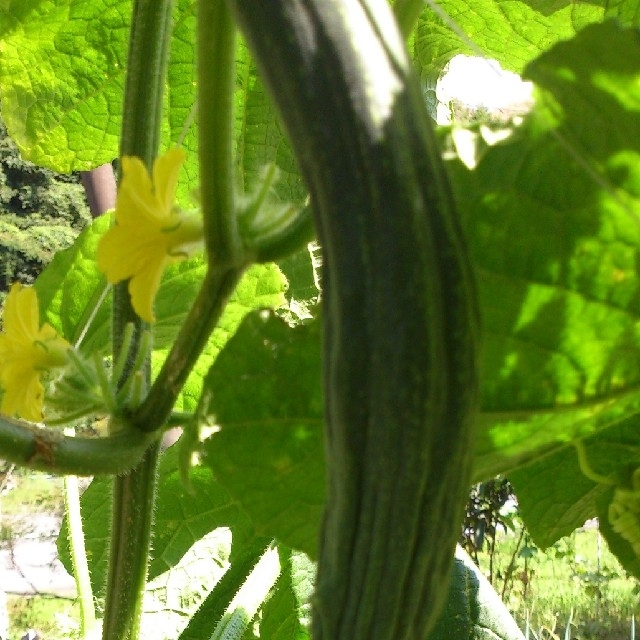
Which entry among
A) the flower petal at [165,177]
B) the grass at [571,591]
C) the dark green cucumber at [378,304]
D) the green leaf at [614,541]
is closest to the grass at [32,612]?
the grass at [571,591]

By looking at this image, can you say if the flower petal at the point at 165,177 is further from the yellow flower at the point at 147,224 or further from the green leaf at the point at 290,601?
the green leaf at the point at 290,601

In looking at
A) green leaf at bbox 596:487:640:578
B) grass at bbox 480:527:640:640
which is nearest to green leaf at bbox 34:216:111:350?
green leaf at bbox 596:487:640:578

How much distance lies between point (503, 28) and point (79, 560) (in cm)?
78

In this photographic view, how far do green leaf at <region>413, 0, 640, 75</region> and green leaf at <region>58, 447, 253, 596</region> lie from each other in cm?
60

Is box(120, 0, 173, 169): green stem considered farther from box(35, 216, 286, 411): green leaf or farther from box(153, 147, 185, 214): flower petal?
box(35, 216, 286, 411): green leaf

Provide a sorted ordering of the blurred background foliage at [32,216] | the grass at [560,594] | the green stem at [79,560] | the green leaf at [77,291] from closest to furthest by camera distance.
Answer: the green stem at [79,560]
the green leaf at [77,291]
the grass at [560,594]
the blurred background foliage at [32,216]

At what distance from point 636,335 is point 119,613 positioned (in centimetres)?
42

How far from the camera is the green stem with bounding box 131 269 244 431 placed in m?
0.55

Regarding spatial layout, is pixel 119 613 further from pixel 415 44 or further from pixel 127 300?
pixel 415 44

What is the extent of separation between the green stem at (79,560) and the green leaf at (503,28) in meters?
0.65

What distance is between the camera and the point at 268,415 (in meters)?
0.56

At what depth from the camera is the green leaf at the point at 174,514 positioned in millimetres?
1077

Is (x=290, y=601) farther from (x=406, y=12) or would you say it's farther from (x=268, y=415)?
(x=406, y=12)

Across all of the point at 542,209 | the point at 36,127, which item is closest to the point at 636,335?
the point at 542,209
